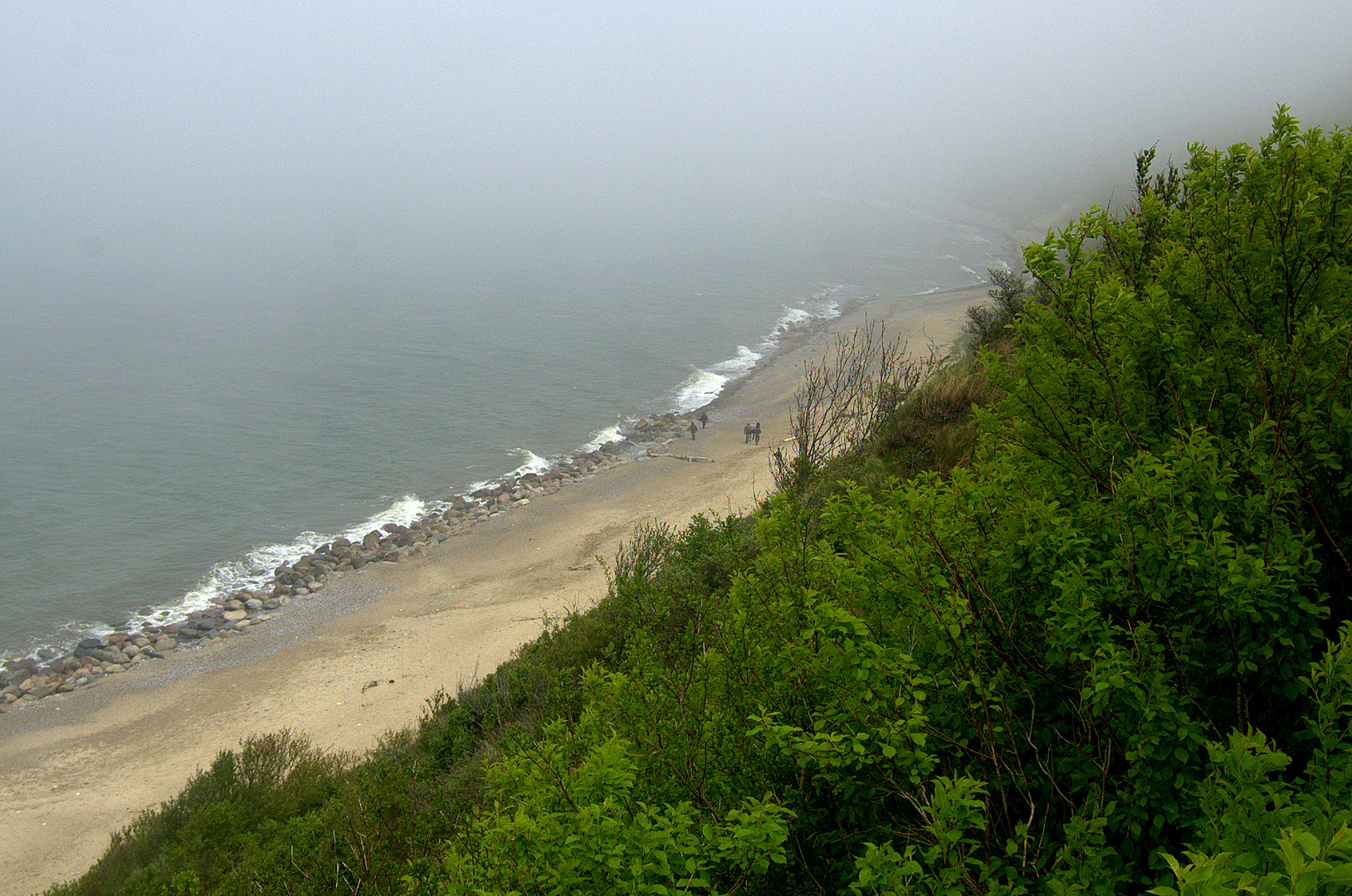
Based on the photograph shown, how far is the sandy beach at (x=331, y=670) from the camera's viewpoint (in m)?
16.3

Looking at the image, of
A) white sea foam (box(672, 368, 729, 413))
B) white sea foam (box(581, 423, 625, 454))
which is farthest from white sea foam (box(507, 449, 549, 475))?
white sea foam (box(672, 368, 729, 413))

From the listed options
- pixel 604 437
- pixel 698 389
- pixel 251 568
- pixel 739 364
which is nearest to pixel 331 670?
pixel 251 568

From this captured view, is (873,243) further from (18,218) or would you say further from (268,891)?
(18,218)

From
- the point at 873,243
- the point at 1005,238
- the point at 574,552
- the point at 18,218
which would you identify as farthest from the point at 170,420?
the point at 18,218

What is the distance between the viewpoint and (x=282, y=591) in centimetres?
2488

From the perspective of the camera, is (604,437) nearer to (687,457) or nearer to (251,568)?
(687,457)

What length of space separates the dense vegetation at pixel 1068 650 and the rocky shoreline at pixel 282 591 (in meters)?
21.0

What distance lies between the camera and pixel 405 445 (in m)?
35.7

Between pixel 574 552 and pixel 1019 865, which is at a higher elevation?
pixel 1019 865

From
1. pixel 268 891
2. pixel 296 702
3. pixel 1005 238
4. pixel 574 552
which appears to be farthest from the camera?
pixel 1005 238

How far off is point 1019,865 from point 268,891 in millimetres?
6316

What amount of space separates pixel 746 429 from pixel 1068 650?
30.5m

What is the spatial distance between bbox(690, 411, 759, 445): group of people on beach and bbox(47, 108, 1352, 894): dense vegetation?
93.1 feet

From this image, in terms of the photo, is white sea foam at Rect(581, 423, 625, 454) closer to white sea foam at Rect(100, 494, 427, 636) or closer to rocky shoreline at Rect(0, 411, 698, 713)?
rocky shoreline at Rect(0, 411, 698, 713)
